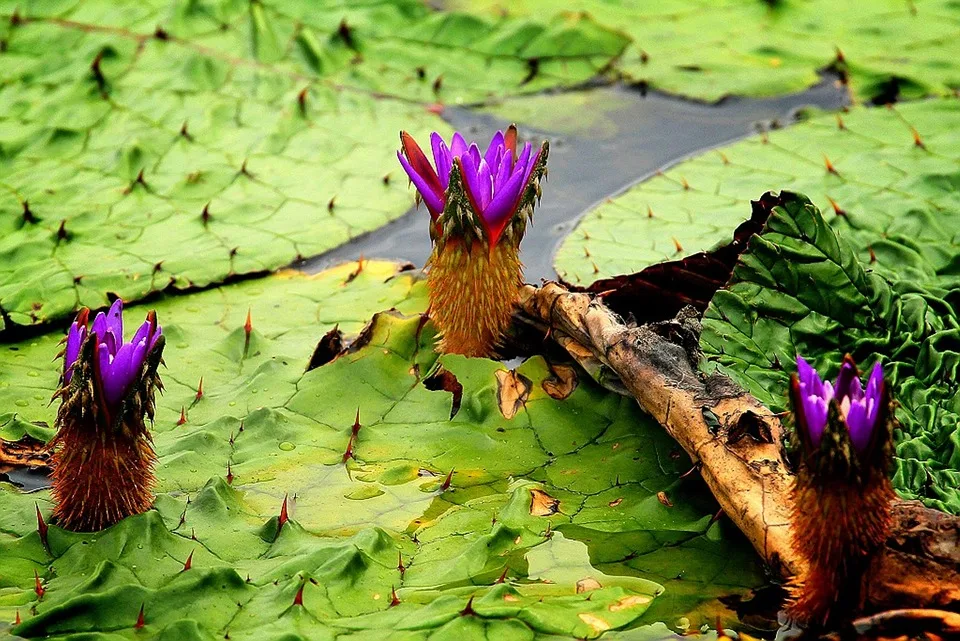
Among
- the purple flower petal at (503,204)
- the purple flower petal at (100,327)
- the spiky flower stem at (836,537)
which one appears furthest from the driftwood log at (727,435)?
the purple flower petal at (100,327)

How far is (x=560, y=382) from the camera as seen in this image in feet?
10.5

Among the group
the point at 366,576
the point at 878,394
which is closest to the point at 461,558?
the point at 366,576

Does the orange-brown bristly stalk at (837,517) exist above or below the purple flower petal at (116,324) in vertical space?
below

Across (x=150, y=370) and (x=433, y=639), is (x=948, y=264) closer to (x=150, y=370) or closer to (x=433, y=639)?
(x=433, y=639)

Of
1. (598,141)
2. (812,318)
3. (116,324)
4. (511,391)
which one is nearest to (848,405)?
(812,318)

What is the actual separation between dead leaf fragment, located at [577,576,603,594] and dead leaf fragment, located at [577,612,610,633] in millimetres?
105

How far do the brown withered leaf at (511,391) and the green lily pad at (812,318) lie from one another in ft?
1.68

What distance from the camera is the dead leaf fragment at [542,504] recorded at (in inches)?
109

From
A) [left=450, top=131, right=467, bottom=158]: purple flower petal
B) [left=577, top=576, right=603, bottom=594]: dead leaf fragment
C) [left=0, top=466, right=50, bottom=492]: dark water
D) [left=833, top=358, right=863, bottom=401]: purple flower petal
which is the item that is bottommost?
[left=0, top=466, right=50, bottom=492]: dark water

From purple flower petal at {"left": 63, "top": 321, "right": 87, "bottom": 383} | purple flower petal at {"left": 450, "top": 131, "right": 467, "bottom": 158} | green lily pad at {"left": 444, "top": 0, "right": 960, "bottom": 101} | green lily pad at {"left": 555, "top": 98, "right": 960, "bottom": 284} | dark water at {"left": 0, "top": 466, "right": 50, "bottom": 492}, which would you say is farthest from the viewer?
green lily pad at {"left": 444, "top": 0, "right": 960, "bottom": 101}

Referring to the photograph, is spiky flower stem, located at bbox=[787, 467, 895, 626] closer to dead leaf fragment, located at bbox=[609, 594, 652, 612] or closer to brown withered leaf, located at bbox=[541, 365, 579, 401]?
dead leaf fragment, located at bbox=[609, 594, 652, 612]

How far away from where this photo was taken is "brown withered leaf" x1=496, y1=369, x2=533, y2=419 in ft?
10.3

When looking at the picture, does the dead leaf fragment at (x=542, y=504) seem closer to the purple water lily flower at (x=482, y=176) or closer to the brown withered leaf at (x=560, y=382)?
the brown withered leaf at (x=560, y=382)

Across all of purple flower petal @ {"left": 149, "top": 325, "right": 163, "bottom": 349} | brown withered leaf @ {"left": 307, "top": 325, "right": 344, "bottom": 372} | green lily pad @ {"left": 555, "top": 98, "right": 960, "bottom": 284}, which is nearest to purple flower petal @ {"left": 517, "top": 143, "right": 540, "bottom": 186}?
green lily pad @ {"left": 555, "top": 98, "right": 960, "bottom": 284}
